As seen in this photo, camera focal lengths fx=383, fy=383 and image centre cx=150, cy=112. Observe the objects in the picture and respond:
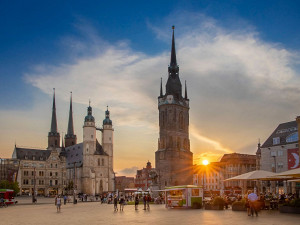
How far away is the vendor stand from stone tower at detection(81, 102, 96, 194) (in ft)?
283

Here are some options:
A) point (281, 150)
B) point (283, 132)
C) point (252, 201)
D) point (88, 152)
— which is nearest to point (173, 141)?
point (283, 132)

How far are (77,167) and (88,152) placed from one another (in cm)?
722

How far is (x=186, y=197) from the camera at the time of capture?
33.8m

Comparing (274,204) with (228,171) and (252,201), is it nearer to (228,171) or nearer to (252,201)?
(252,201)

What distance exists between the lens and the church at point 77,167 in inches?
4643

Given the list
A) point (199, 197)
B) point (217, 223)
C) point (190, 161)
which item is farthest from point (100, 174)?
point (217, 223)

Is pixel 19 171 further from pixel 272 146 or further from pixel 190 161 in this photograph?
pixel 272 146

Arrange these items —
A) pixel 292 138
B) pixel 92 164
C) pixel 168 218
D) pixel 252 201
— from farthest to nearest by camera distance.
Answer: pixel 92 164 → pixel 292 138 → pixel 252 201 → pixel 168 218

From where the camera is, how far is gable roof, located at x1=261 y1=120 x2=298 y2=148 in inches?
2687

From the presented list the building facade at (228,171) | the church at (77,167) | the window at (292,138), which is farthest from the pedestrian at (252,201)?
the church at (77,167)

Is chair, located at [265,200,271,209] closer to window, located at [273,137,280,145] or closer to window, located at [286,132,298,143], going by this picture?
window, located at [286,132,298,143]

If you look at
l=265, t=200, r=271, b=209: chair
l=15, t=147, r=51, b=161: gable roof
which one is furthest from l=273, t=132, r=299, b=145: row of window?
l=15, t=147, r=51, b=161: gable roof

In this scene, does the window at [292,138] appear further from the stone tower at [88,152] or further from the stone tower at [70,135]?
the stone tower at [70,135]

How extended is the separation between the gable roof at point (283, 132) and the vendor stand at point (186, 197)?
3920cm
